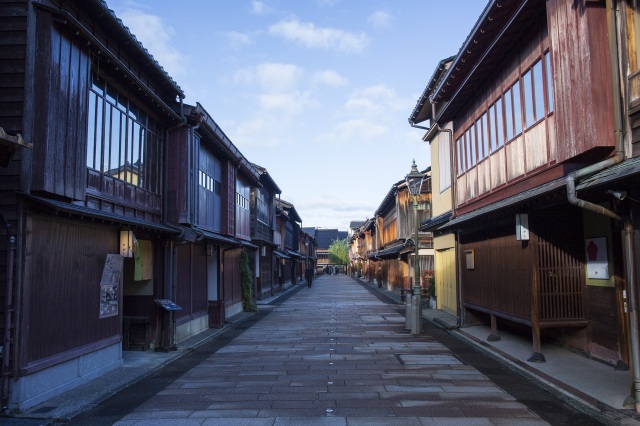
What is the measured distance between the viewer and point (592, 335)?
10.6 m

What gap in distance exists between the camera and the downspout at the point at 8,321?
7.34 m

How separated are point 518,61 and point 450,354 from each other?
22.4 ft

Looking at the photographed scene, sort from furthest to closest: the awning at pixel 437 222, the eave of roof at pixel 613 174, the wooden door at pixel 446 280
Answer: the wooden door at pixel 446 280 → the awning at pixel 437 222 → the eave of roof at pixel 613 174

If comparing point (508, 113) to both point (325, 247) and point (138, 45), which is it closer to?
point (138, 45)

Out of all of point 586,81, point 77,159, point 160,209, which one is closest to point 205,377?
point 77,159

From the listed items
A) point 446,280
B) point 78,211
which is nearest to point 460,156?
point 446,280

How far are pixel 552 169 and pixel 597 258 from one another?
212 cm

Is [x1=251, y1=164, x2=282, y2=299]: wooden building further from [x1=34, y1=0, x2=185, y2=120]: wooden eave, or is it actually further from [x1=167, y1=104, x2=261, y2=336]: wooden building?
[x1=34, y1=0, x2=185, y2=120]: wooden eave

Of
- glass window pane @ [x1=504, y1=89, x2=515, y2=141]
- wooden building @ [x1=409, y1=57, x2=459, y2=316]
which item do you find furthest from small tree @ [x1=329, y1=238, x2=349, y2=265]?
glass window pane @ [x1=504, y1=89, x2=515, y2=141]

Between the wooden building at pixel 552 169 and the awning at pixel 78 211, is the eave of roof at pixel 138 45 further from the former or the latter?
the wooden building at pixel 552 169

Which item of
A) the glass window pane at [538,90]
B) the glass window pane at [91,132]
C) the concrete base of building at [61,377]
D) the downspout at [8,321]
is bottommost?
the concrete base of building at [61,377]

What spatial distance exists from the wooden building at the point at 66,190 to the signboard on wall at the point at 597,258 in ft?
30.7

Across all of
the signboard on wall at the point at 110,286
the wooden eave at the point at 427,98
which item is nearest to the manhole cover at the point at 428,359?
the signboard on wall at the point at 110,286

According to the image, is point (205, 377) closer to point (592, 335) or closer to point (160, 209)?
point (160, 209)
